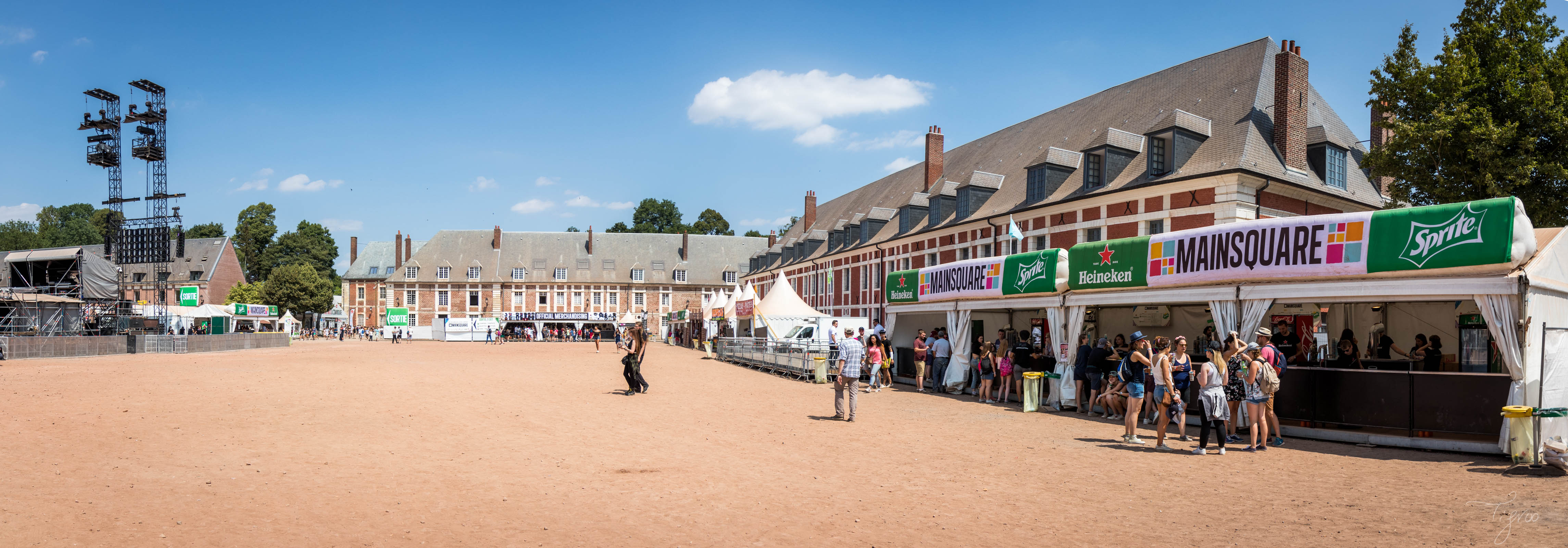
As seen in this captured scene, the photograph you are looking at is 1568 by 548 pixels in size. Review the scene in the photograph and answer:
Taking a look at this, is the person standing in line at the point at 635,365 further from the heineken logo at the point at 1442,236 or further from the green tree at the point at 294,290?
the green tree at the point at 294,290

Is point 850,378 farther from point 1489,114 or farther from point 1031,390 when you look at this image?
point 1489,114

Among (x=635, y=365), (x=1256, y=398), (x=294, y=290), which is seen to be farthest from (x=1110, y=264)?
(x=294, y=290)

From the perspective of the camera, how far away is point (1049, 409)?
1505 cm

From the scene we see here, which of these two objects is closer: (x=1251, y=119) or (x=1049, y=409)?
(x=1049, y=409)

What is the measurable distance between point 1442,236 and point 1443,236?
0.02 metres

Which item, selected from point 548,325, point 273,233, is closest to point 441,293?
point 548,325

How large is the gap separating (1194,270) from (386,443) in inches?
462

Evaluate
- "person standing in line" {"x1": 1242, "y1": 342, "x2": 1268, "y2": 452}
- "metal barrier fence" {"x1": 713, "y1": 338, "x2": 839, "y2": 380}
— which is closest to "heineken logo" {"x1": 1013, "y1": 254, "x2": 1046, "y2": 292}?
"person standing in line" {"x1": 1242, "y1": 342, "x2": 1268, "y2": 452}

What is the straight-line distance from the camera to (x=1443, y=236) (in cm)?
1009

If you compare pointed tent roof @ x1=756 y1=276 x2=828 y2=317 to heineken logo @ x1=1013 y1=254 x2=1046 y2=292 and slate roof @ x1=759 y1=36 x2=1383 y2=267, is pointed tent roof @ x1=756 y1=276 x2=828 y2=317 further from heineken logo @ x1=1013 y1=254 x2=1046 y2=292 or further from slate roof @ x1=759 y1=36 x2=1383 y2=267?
heineken logo @ x1=1013 y1=254 x2=1046 y2=292

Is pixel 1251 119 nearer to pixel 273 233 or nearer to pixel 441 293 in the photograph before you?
pixel 441 293

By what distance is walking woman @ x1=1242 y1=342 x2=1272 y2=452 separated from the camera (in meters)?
10.3

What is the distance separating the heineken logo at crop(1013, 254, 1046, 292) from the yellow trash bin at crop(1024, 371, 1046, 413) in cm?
215

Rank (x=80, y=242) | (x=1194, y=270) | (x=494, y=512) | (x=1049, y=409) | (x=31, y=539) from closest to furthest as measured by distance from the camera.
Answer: (x=31, y=539), (x=494, y=512), (x=1194, y=270), (x=1049, y=409), (x=80, y=242)
